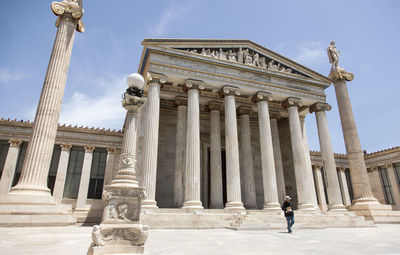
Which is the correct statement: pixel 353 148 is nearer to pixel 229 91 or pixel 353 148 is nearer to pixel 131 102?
pixel 229 91

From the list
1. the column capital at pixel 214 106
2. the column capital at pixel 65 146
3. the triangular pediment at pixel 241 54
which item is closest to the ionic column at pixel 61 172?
the column capital at pixel 65 146

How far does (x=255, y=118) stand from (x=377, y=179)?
21484mm

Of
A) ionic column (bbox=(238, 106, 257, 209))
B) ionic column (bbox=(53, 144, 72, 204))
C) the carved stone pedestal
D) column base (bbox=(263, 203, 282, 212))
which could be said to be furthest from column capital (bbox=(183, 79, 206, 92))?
ionic column (bbox=(53, 144, 72, 204))

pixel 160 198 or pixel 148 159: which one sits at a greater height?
pixel 148 159

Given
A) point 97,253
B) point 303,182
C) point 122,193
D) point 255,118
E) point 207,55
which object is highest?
point 207,55

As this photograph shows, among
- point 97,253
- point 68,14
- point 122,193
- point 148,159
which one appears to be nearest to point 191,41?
point 68,14

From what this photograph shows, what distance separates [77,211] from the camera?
2602 centimetres

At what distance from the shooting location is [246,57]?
25.3 meters

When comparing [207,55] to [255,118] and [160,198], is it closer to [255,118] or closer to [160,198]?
[255,118]

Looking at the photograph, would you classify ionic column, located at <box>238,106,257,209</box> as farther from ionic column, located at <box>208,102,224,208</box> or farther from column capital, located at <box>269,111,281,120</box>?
column capital, located at <box>269,111,281,120</box>

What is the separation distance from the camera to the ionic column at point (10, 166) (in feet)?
82.7

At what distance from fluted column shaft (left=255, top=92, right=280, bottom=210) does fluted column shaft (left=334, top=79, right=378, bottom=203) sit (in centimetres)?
823

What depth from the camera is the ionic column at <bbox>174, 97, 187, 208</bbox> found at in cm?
2171

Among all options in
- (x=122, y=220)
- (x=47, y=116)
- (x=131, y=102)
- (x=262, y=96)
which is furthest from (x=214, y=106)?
(x=122, y=220)
